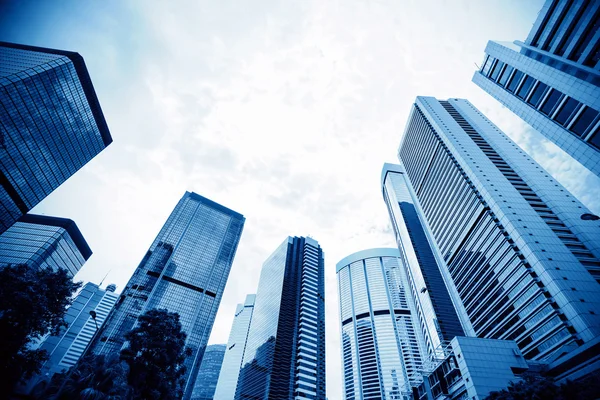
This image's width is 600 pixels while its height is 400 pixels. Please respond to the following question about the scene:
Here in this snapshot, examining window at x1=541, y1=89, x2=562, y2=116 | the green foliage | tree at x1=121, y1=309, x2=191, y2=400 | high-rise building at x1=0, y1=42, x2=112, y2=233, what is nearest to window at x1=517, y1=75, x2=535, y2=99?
window at x1=541, y1=89, x2=562, y2=116

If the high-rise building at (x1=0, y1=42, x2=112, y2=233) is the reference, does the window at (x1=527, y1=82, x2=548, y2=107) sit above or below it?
below

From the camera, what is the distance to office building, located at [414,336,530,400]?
152 ft

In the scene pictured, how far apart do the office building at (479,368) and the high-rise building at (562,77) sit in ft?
115

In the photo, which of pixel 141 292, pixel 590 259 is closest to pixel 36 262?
pixel 141 292

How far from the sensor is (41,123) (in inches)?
3639

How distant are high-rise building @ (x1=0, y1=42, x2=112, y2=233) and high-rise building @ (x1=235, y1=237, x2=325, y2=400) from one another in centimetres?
10950

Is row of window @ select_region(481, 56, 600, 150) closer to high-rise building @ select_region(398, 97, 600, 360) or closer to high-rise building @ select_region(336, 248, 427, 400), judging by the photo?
high-rise building @ select_region(398, 97, 600, 360)

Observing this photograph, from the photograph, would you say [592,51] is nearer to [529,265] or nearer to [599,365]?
[599,365]

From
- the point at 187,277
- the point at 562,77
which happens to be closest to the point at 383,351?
the point at 187,277

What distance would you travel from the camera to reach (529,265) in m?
59.8

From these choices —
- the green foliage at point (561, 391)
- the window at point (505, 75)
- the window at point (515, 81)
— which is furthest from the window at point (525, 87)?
the green foliage at point (561, 391)

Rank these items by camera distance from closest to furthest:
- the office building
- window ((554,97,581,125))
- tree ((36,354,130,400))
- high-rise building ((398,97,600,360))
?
tree ((36,354,130,400)) < window ((554,97,581,125)) < the office building < high-rise building ((398,97,600,360))

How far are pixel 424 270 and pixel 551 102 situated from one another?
109720mm

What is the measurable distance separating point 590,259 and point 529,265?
1160 cm
